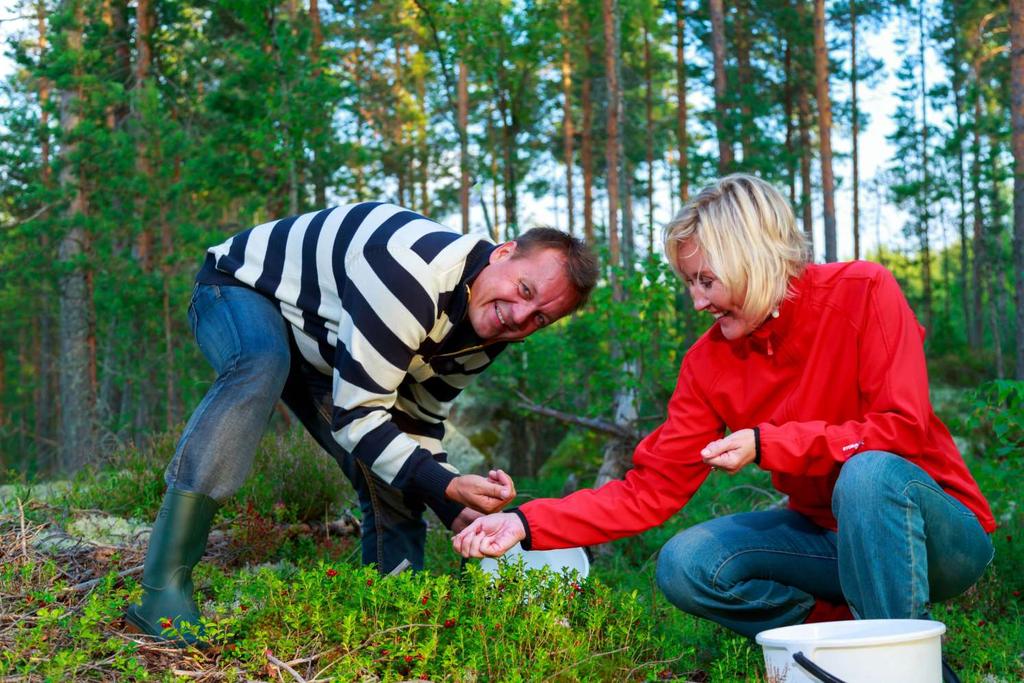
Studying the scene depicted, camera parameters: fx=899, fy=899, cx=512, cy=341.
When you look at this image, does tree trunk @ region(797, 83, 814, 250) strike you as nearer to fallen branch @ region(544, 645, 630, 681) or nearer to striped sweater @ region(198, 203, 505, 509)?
striped sweater @ region(198, 203, 505, 509)

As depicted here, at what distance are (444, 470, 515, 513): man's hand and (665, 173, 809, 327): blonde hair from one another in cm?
99

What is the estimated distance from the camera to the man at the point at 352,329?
2932mm

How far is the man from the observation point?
9.62ft

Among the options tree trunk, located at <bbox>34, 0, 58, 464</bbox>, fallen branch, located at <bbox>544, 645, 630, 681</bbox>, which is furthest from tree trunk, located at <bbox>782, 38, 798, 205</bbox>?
fallen branch, located at <bbox>544, 645, 630, 681</bbox>

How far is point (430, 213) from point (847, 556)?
70.2ft

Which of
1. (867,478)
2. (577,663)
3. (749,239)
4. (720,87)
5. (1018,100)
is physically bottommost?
(577,663)

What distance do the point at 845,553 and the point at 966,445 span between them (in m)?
6.96

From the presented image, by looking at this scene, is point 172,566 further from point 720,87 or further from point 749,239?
point 720,87

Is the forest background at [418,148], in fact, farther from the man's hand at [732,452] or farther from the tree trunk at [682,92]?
the man's hand at [732,452]

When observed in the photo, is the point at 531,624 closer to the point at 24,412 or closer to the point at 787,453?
the point at 787,453

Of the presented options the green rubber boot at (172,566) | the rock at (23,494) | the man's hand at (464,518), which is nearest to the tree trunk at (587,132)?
the rock at (23,494)

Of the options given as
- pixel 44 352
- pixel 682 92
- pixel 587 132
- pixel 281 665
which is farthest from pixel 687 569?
pixel 44 352

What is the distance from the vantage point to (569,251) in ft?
10.5

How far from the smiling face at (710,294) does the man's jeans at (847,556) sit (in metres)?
0.52
